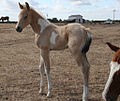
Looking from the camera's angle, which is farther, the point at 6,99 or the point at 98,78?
the point at 98,78

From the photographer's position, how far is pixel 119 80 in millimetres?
2961

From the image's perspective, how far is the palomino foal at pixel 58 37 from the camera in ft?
16.2

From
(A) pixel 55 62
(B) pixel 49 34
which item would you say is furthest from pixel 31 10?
(A) pixel 55 62

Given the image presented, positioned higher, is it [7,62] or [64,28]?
[64,28]

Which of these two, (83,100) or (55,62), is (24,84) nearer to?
(83,100)

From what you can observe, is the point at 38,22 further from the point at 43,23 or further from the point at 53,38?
the point at 53,38

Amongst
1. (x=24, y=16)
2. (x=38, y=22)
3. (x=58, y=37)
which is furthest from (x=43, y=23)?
(x=58, y=37)

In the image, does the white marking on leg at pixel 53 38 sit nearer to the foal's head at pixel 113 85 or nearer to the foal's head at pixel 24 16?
the foal's head at pixel 24 16

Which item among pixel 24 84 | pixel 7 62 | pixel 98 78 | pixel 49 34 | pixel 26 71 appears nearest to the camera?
pixel 49 34

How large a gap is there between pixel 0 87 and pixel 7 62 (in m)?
3.29

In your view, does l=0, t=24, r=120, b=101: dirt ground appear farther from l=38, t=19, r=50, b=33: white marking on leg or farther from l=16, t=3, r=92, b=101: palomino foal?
l=38, t=19, r=50, b=33: white marking on leg

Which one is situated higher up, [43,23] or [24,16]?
[24,16]

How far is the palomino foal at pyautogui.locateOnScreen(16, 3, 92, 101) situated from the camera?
493 cm

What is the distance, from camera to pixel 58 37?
17.3ft
